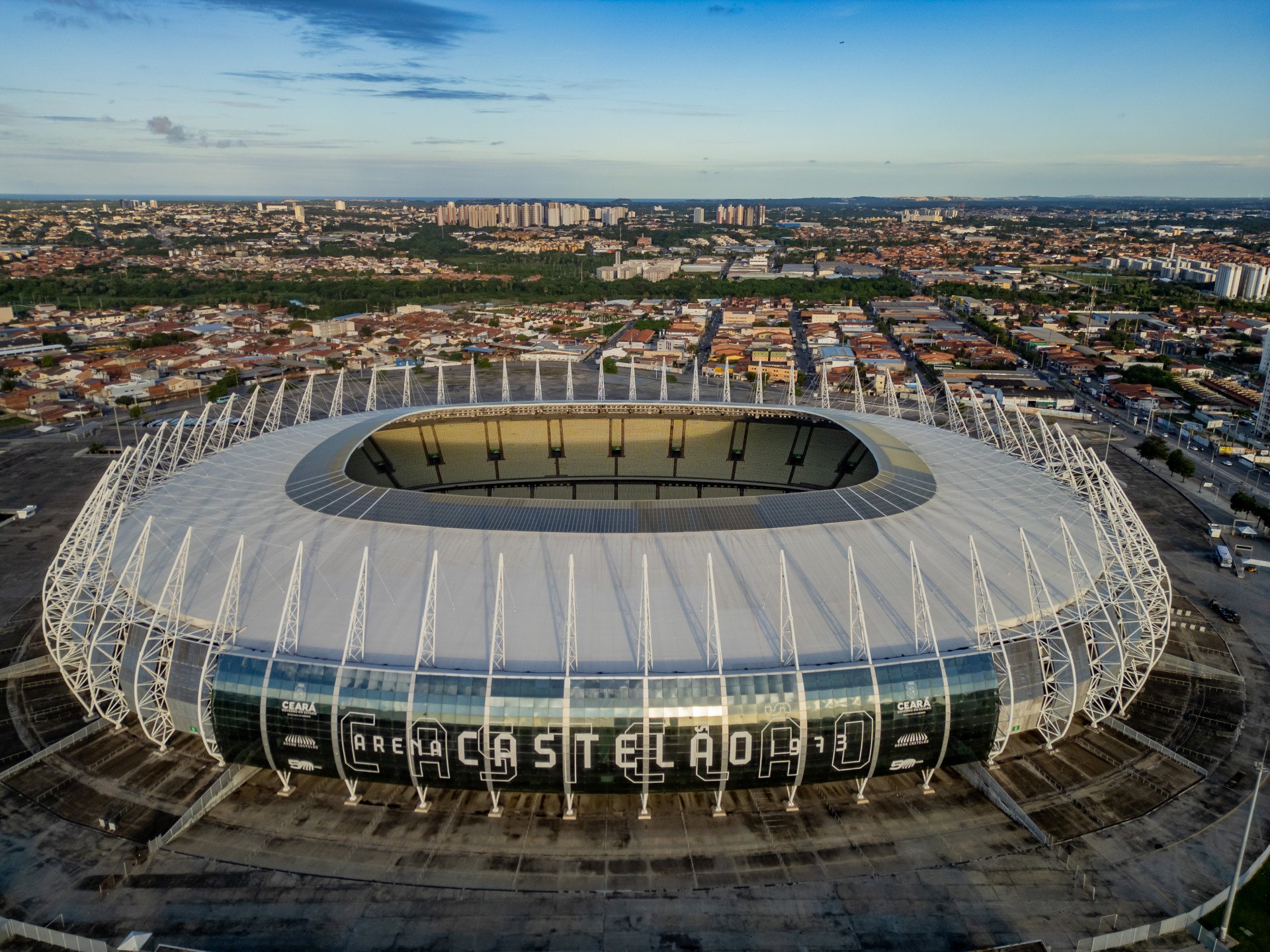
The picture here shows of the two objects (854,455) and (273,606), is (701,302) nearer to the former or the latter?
(854,455)

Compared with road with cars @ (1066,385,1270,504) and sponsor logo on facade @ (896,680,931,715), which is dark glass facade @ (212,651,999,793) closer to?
sponsor logo on facade @ (896,680,931,715)

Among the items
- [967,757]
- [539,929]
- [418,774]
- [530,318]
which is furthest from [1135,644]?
[530,318]

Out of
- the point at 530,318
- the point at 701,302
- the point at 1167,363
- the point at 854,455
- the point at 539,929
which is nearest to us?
the point at 539,929

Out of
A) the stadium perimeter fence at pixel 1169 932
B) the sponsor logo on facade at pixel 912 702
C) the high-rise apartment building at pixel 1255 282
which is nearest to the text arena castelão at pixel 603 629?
the sponsor logo on facade at pixel 912 702

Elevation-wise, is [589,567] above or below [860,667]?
above

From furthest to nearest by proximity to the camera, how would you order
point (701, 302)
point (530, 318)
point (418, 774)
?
point (701, 302)
point (530, 318)
point (418, 774)

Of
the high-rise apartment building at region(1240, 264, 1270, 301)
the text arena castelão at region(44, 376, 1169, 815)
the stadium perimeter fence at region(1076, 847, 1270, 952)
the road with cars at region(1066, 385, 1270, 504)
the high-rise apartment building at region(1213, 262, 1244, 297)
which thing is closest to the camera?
the stadium perimeter fence at region(1076, 847, 1270, 952)

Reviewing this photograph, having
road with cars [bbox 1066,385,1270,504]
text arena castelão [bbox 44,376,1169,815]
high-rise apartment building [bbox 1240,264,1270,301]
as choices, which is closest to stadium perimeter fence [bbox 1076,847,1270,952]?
text arena castelão [bbox 44,376,1169,815]

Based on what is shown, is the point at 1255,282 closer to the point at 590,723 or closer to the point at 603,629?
the point at 603,629
